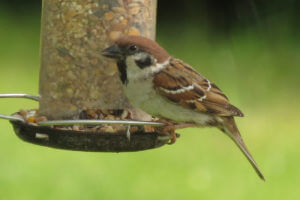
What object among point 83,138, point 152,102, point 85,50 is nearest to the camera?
point 83,138

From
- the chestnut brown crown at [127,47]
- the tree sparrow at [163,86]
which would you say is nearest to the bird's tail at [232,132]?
the tree sparrow at [163,86]

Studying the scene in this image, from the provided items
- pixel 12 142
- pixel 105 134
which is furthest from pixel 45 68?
pixel 12 142

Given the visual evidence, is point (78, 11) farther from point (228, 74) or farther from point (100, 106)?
point (228, 74)

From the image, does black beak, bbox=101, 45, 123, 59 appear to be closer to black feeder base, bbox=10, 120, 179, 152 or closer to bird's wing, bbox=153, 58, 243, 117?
bird's wing, bbox=153, 58, 243, 117

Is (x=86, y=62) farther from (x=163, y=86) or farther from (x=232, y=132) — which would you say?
(x=232, y=132)

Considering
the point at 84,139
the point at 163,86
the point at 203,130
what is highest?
the point at 163,86

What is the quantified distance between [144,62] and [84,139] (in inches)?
15.4

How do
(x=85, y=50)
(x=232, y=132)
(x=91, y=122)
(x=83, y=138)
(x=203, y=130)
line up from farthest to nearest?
(x=203, y=130) → (x=232, y=132) → (x=85, y=50) → (x=83, y=138) → (x=91, y=122)

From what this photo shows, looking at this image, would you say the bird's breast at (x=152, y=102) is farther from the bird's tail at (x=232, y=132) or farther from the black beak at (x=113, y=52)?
the bird's tail at (x=232, y=132)

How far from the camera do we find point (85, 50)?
3168mm

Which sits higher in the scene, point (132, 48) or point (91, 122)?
point (132, 48)

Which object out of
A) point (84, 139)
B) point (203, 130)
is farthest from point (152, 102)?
point (203, 130)

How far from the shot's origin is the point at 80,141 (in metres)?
2.96

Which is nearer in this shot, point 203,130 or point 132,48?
point 132,48
